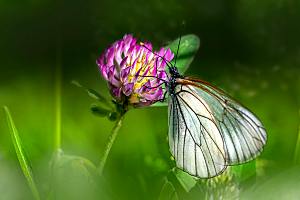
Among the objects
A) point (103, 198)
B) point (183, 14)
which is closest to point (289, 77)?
point (183, 14)

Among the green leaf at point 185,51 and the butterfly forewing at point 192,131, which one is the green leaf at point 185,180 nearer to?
the butterfly forewing at point 192,131

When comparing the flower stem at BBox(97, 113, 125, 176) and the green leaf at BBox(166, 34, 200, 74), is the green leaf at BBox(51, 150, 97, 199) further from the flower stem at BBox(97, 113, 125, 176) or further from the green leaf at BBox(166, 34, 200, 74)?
the green leaf at BBox(166, 34, 200, 74)

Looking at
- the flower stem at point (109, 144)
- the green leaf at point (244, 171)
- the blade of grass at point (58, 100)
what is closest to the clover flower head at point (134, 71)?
the flower stem at point (109, 144)

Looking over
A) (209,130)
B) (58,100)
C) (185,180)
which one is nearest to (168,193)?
(185,180)

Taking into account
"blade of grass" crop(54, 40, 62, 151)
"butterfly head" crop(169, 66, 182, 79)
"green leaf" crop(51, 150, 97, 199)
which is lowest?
"blade of grass" crop(54, 40, 62, 151)

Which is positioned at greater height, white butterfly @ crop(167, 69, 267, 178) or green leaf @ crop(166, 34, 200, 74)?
green leaf @ crop(166, 34, 200, 74)

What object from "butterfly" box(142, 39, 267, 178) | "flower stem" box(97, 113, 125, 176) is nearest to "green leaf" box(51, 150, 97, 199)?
"flower stem" box(97, 113, 125, 176)

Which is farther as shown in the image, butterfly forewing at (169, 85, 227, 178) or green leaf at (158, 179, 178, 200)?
butterfly forewing at (169, 85, 227, 178)
